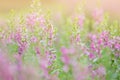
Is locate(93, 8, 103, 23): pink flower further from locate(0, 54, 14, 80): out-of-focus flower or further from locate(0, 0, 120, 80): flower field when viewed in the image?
locate(0, 54, 14, 80): out-of-focus flower

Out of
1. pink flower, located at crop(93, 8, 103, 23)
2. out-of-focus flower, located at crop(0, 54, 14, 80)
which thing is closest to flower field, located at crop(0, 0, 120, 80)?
pink flower, located at crop(93, 8, 103, 23)

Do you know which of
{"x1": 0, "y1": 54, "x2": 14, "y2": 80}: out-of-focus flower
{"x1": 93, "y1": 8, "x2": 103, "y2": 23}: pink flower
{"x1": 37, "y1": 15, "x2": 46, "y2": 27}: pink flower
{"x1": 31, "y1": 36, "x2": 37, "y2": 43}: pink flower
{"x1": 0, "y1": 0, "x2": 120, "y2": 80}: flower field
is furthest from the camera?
{"x1": 93, "y1": 8, "x2": 103, "y2": 23}: pink flower

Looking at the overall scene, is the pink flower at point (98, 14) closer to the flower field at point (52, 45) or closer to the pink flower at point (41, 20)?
the flower field at point (52, 45)

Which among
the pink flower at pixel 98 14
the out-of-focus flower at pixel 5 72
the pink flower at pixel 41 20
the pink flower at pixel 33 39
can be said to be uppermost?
the pink flower at pixel 98 14

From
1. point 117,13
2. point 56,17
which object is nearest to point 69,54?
point 56,17

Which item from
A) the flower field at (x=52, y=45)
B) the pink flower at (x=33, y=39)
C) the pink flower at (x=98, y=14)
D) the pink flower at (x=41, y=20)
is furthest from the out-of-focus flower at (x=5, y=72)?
the pink flower at (x=98, y=14)

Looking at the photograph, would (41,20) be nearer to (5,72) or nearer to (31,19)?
(31,19)

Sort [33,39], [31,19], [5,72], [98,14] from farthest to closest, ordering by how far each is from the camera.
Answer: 1. [98,14]
2. [31,19]
3. [33,39]
4. [5,72]

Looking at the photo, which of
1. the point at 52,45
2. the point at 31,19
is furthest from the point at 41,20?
the point at 52,45

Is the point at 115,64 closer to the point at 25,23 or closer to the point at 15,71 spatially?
the point at 25,23

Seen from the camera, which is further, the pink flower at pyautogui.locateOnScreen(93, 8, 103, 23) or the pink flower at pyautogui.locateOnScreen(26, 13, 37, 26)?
the pink flower at pyautogui.locateOnScreen(93, 8, 103, 23)

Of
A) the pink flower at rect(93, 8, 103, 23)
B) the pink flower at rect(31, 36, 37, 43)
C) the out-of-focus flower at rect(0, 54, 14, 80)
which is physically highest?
the pink flower at rect(93, 8, 103, 23)
